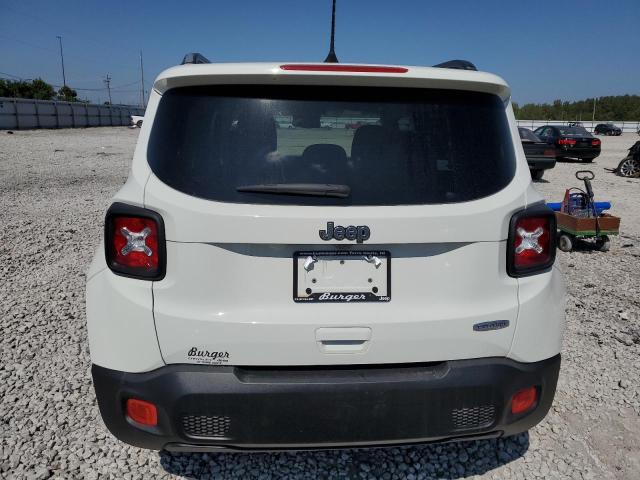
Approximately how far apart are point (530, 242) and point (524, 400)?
2.14 feet

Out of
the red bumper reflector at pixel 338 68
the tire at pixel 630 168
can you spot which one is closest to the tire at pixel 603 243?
the red bumper reflector at pixel 338 68

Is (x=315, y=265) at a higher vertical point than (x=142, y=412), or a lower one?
higher

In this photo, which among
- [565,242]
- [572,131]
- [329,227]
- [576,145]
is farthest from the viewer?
[572,131]

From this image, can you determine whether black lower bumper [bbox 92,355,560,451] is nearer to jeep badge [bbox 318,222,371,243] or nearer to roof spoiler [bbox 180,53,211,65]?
jeep badge [bbox 318,222,371,243]

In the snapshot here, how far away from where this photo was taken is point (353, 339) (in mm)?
1920

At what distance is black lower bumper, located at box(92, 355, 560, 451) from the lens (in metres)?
1.90

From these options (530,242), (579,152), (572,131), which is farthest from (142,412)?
(572,131)

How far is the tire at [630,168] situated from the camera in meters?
16.1

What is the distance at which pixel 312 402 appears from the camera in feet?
6.26

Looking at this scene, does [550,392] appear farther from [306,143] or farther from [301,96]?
[301,96]

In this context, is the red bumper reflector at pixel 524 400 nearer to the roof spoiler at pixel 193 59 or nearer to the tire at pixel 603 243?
the roof spoiler at pixel 193 59

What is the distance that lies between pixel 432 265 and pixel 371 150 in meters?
0.50

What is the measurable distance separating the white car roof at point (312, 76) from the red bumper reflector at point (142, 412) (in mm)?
1217

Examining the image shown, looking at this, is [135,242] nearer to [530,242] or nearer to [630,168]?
[530,242]
